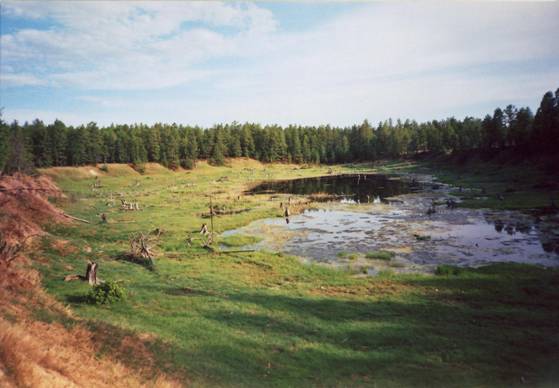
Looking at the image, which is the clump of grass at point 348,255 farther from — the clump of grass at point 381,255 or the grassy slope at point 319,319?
the grassy slope at point 319,319

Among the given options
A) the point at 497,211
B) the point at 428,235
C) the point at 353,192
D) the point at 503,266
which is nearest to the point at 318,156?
the point at 353,192

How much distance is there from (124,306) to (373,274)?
20571mm

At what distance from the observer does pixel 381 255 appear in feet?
118

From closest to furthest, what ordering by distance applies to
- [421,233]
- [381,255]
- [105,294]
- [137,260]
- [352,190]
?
1. [105,294]
2. [137,260]
3. [381,255]
4. [421,233]
5. [352,190]

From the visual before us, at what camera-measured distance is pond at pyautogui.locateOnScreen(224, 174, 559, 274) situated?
1359 inches

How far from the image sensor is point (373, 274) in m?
30.6

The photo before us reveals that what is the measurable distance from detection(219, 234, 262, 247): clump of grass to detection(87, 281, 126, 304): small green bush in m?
19.6

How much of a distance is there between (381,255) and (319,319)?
17.0 metres

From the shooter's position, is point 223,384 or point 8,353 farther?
→ point 223,384

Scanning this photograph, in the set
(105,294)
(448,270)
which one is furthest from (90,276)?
(448,270)

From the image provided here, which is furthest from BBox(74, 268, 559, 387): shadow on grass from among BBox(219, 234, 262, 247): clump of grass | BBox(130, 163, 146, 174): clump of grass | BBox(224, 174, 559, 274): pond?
BBox(130, 163, 146, 174): clump of grass

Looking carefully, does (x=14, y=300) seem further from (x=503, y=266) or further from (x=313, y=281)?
(x=503, y=266)

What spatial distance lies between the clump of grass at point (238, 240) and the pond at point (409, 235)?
1.21 metres

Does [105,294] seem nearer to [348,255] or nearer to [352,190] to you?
[348,255]
